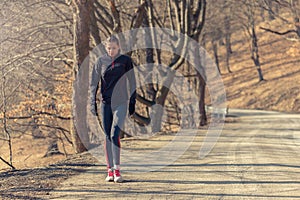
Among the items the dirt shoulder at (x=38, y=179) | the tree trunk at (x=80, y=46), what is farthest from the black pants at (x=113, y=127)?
the tree trunk at (x=80, y=46)

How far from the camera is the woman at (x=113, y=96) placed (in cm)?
598

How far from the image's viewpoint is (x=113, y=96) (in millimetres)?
6008

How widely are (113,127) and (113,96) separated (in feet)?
1.33

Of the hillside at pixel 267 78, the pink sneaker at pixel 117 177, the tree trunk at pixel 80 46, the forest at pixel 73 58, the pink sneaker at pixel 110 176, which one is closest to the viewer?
the pink sneaker at pixel 117 177

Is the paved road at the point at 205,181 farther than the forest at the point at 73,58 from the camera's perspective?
No

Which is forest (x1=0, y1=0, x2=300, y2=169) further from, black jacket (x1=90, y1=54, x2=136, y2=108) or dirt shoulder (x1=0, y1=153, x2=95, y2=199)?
black jacket (x1=90, y1=54, x2=136, y2=108)

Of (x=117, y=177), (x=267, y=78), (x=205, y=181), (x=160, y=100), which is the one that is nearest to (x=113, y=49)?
(x=117, y=177)

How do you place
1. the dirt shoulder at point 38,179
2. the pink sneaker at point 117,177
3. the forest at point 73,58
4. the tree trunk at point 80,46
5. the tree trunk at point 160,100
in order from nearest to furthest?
the dirt shoulder at point 38,179 < the pink sneaker at point 117,177 < the tree trunk at point 80,46 < the forest at point 73,58 < the tree trunk at point 160,100

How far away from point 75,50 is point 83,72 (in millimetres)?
521

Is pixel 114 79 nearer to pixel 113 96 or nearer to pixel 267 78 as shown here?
pixel 113 96

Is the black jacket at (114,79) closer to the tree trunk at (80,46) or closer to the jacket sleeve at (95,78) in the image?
the jacket sleeve at (95,78)

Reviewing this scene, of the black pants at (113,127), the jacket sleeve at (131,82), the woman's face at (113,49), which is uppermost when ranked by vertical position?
the woman's face at (113,49)

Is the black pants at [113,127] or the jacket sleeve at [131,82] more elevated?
the jacket sleeve at [131,82]

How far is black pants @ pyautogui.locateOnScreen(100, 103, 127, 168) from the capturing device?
5980 millimetres
